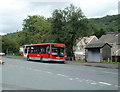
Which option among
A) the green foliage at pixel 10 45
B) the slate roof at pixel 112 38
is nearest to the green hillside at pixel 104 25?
the slate roof at pixel 112 38

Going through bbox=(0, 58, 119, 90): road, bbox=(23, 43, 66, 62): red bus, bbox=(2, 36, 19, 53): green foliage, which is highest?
bbox=(2, 36, 19, 53): green foliage

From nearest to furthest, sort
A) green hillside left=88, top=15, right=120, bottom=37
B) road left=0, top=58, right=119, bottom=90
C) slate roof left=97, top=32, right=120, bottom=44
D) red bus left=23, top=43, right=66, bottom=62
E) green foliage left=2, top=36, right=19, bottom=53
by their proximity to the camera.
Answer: road left=0, top=58, right=119, bottom=90 → red bus left=23, top=43, right=66, bottom=62 → slate roof left=97, top=32, right=120, bottom=44 → green foliage left=2, top=36, right=19, bottom=53 → green hillside left=88, top=15, right=120, bottom=37

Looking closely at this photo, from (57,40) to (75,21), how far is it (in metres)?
5.68

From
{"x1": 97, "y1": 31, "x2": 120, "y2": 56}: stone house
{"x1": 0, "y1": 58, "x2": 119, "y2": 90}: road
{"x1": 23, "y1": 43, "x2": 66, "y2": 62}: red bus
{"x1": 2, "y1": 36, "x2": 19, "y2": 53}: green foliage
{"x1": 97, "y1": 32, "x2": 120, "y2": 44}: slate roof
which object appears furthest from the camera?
{"x1": 2, "y1": 36, "x2": 19, "y2": 53}: green foliage

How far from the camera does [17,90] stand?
923 cm

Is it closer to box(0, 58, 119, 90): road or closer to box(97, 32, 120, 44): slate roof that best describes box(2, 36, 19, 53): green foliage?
box(97, 32, 120, 44): slate roof

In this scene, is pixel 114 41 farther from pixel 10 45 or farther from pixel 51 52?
pixel 10 45

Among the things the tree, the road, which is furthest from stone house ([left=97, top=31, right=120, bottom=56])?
the road

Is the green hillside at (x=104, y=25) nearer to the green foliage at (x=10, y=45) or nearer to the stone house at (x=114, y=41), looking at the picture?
the stone house at (x=114, y=41)

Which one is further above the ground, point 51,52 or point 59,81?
point 51,52

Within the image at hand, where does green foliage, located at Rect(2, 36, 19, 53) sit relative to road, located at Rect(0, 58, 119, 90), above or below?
above

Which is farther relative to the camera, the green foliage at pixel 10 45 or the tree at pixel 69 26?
the green foliage at pixel 10 45

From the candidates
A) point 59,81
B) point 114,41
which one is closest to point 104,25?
point 114,41

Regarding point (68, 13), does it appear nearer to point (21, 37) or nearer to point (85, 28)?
point (85, 28)
